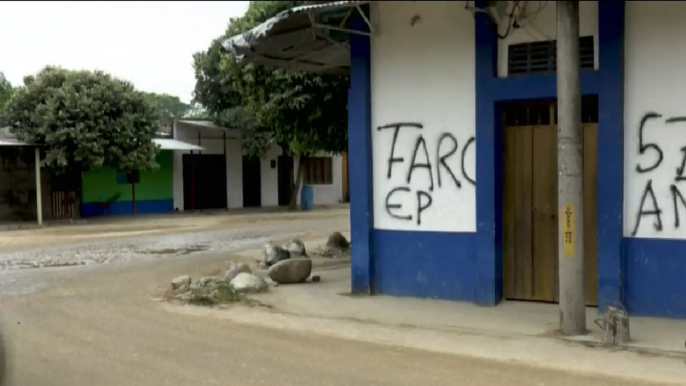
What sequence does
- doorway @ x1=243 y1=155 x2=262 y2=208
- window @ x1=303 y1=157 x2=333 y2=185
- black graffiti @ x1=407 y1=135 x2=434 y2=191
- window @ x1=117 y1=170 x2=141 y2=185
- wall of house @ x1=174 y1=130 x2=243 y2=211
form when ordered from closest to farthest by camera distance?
black graffiti @ x1=407 y1=135 x2=434 y2=191 < window @ x1=117 y1=170 x2=141 y2=185 < wall of house @ x1=174 y1=130 x2=243 y2=211 < doorway @ x1=243 y1=155 x2=262 y2=208 < window @ x1=303 y1=157 x2=333 y2=185

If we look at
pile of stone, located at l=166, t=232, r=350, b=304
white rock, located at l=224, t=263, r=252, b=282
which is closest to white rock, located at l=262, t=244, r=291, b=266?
pile of stone, located at l=166, t=232, r=350, b=304

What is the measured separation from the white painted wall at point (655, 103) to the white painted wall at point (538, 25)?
1.26 feet

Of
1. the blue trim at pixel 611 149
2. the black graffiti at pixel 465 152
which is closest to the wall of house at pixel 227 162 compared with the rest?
the black graffiti at pixel 465 152

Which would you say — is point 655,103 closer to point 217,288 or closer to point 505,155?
point 505,155

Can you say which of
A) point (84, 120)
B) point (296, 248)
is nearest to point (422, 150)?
point (296, 248)

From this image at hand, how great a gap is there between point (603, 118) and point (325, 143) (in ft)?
27.7

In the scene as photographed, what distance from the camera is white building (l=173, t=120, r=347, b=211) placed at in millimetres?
29484

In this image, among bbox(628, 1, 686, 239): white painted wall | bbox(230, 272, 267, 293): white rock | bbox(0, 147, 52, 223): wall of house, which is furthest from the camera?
bbox(0, 147, 52, 223): wall of house

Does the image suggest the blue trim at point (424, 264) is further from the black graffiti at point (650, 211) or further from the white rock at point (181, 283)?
the white rock at point (181, 283)

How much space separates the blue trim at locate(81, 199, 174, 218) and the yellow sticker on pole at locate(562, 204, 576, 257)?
22324 millimetres

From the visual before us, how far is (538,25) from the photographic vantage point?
8.38 meters

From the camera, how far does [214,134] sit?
29.9 metres

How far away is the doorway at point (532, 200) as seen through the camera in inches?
339

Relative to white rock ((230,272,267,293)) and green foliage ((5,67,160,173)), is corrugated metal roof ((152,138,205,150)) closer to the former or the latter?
green foliage ((5,67,160,173))
